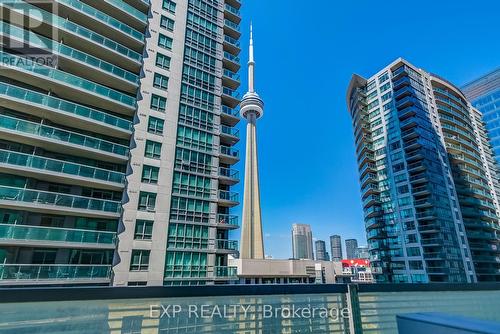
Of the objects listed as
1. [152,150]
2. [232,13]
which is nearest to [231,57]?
[232,13]

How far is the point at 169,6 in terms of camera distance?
99.2 feet

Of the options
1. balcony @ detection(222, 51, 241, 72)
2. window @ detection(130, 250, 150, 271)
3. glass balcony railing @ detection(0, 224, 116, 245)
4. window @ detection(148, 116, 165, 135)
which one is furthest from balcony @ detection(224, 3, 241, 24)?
window @ detection(130, 250, 150, 271)

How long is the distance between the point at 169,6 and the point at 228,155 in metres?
19.0

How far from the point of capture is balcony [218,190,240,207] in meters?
28.9

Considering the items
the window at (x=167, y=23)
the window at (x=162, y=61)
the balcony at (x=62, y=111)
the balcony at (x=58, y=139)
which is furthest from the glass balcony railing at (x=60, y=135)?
the window at (x=167, y=23)

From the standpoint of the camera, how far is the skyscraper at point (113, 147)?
1856 cm

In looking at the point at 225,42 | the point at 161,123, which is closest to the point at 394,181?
the point at 225,42

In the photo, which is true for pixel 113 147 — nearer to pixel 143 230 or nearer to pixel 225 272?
pixel 143 230

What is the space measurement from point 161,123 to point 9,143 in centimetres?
1185

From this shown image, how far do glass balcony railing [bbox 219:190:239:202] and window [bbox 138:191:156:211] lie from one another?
25.0ft

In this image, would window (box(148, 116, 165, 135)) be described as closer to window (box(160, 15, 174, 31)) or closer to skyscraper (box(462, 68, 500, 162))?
window (box(160, 15, 174, 31))

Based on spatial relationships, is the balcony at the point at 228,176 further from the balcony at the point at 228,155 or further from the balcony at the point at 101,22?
the balcony at the point at 101,22

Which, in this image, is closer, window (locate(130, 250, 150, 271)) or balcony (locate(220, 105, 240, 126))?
window (locate(130, 250, 150, 271))

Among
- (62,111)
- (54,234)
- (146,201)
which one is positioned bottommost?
(54,234)
